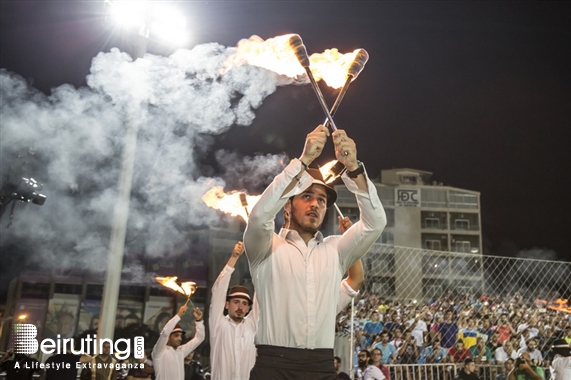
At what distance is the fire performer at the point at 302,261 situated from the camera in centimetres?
282

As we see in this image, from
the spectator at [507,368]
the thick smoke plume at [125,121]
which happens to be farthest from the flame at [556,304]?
the thick smoke plume at [125,121]

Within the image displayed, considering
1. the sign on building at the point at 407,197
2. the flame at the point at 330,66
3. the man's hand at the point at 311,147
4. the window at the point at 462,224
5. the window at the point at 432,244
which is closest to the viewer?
the man's hand at the point at 311,147

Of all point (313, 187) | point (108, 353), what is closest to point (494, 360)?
point (108, 353)

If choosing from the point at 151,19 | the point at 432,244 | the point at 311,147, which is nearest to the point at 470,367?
the point at 311,147

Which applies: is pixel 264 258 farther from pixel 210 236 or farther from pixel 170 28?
pixel 210 236

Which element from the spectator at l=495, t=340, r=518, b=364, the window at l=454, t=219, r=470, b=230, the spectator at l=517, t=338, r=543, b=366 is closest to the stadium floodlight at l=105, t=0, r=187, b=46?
the spectator at l=495, t=340, r=518, b=364

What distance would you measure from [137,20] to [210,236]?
2144 cm

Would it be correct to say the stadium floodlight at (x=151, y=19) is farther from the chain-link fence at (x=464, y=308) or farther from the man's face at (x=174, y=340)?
the chain-link fence at (x=464, y=308)

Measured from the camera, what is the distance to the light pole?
30.5 ft

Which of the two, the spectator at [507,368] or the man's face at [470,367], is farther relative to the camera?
the spectator at [507,368]

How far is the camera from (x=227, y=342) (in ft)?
19.4

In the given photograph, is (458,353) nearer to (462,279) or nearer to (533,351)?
(533,351)

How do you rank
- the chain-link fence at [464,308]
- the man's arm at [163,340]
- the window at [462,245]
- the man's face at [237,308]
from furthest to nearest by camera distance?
the window at [462,245], the chain-link fence at [464,308], the man's arm at [163,340], the man's face at [237,308]

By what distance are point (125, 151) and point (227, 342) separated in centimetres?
506
